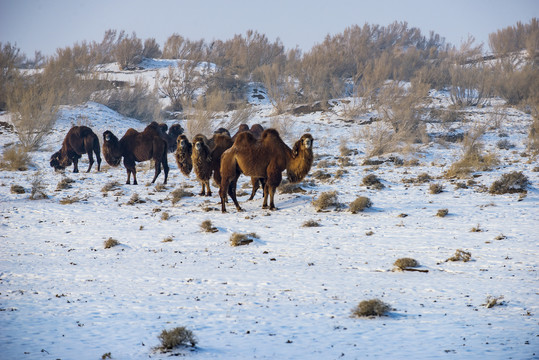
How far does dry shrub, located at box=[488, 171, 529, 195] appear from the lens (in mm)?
12953

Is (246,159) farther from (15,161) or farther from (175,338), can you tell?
(15,161)

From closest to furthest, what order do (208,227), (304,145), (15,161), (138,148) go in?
(208,227) → (304,145) → (138,148) → (15,161)

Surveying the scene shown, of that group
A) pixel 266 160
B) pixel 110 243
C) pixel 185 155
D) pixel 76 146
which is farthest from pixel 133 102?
pixel 110 243

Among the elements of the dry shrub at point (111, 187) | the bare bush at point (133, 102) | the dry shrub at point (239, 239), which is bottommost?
the dry shrub at point (239, 239)

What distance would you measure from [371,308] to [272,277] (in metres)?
1.95

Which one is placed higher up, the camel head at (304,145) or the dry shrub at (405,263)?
the camel head at (304,145)

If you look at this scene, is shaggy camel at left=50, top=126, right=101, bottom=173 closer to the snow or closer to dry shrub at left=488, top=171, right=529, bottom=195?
the snow

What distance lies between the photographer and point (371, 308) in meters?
5.71

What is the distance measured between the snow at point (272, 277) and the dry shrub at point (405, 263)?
0.54ft

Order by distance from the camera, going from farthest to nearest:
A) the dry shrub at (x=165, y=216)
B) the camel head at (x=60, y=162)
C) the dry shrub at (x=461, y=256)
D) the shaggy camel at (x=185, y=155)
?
the camel head at (x=60, y=162) → the shaggy camel at (x=185, y=155) → the dry shrub at (x=165, y=216) → the dry shrub at (x=461, y=256)

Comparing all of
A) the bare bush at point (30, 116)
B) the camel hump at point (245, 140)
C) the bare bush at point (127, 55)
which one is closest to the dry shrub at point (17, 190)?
the camel hump at point (245, 140)

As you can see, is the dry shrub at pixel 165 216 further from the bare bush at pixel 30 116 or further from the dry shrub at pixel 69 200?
the bare bush at pixel 30 116

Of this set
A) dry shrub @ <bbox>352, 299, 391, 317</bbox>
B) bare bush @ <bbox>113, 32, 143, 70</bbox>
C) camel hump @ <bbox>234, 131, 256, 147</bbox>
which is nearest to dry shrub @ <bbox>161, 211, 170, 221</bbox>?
camel hump @ <bbox>234, 131, 256, 147</bbox>

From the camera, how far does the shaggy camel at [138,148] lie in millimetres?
16203
